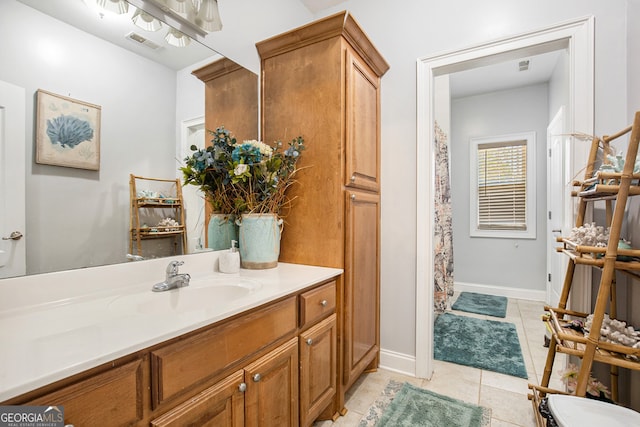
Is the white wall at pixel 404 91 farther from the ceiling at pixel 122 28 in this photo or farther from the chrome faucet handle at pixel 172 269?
the chrome faucet handle at pixel 172 269

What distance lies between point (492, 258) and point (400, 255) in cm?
264

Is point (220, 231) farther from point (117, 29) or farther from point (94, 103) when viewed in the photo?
point (117, 29)

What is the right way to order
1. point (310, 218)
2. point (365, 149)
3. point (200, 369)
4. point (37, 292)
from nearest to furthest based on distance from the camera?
point (200, 369) → point (37, 292) → point (310, 218) → point (365, 149)

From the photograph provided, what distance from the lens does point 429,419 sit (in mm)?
1633

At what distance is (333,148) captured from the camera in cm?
168

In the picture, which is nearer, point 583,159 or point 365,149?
point 583,159

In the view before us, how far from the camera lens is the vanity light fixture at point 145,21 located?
1265 mm

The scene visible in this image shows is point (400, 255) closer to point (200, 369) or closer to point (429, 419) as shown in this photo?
point (429, 419)

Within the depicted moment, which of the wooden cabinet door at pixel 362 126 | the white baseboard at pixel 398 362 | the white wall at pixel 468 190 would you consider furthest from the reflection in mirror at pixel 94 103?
the white wall at pixel 468 190

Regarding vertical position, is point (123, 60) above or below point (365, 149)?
above

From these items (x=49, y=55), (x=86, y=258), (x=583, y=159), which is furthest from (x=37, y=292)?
(x=583, y=159)

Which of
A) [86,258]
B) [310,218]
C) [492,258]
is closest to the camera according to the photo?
[86,258]

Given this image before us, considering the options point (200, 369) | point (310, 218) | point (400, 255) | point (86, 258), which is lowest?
point (200, 369)

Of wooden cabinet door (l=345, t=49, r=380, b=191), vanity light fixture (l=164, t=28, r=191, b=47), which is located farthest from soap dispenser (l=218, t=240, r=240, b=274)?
vanity light fixture (l=164, t=28, r=191, b=47)
